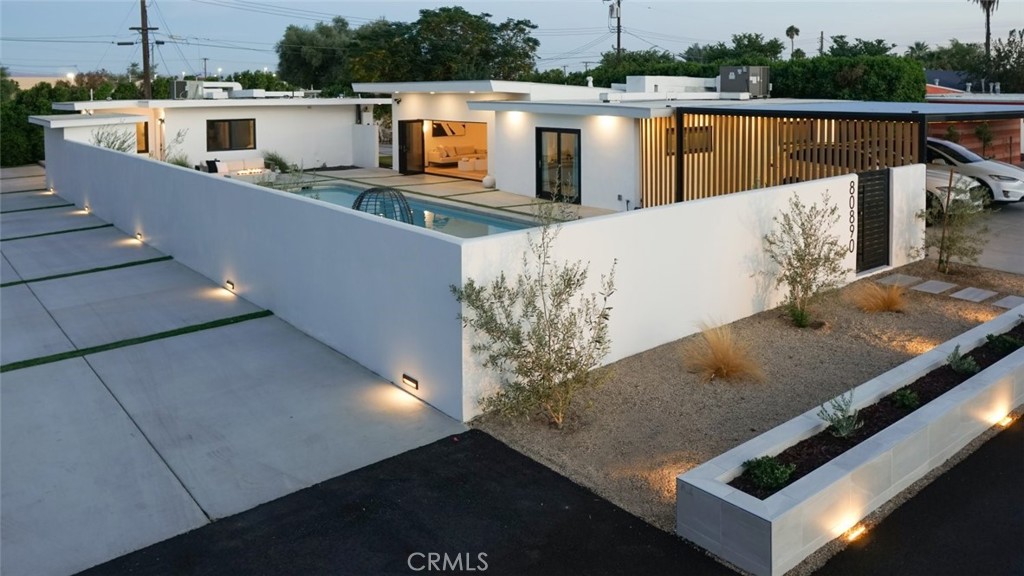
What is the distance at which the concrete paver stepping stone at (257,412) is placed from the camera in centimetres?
624

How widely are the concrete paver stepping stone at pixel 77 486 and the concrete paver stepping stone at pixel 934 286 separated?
29.3ft

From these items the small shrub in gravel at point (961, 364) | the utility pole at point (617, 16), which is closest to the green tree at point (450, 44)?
the utility pole at point (617, 16)

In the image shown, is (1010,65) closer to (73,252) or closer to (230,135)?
(230,135)

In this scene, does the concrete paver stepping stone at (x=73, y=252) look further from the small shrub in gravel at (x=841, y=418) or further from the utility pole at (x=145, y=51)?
the utility pole at (x=145, y=51)

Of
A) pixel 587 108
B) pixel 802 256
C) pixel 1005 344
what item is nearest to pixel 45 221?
pixel 587 108

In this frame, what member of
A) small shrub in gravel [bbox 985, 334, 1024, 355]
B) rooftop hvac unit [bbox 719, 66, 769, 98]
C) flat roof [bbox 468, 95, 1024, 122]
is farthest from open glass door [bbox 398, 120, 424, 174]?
small shrub in gravel [bbox 985, 334, 1024, 355]

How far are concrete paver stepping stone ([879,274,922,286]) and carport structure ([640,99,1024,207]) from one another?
206 centimetres

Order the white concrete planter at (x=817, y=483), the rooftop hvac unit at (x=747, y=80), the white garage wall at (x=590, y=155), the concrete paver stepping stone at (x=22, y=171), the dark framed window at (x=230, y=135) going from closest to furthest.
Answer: the white concrete planter at (x=817, y=483)
the white garage wall at (x=590, y=155)
the rooftop hvac unit at (x=747, y=80)
the dark framed window at (x=230, y=135)
the concrete paver stepping stone at (x=22, y=171)

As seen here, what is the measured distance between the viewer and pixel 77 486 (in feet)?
20.1

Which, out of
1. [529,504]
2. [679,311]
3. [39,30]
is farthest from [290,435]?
[39,30]

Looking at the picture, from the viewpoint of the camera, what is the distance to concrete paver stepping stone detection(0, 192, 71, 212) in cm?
2125

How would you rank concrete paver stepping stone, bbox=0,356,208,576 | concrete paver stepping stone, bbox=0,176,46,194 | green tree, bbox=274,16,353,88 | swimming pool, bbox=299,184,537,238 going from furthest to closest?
green tree, bbox=274,16,353,88, concrete paver stepping stone, bbox=0,176,46,194, swimming pool, bbox=299,184,537,238, concrete paver stepping stone, bbox=0,356,208,576

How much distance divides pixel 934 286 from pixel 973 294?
519 millimetres

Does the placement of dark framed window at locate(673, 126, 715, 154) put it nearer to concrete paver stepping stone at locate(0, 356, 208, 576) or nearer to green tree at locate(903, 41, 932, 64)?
concrete paver stepping stone at locate(0, 356, 208, 576)
